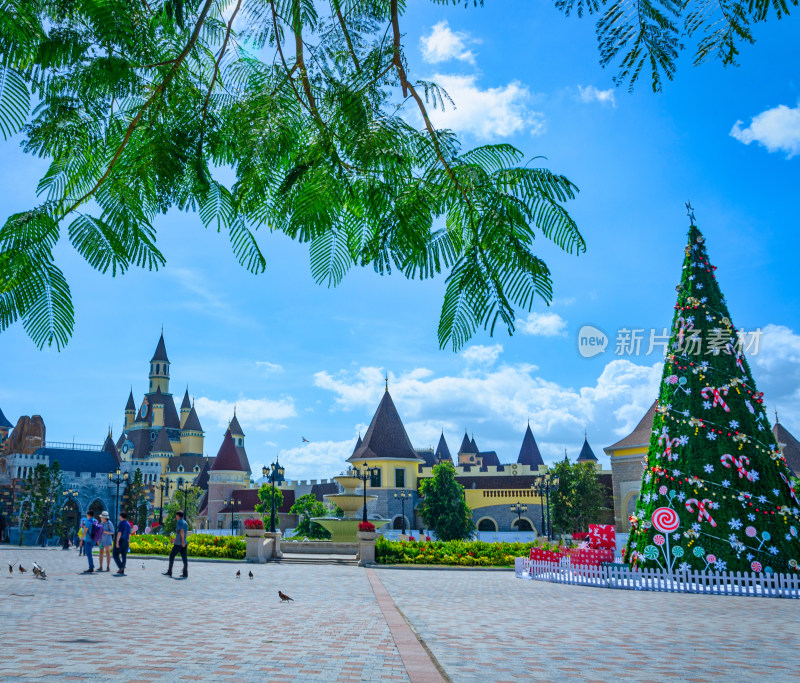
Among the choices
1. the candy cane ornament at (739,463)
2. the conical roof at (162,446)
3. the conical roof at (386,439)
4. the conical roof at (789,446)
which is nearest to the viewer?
the candy cane ornament at (739,463)

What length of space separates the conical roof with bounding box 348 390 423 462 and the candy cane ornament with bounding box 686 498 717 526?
126 ft

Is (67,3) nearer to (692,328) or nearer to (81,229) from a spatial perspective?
(81,229)

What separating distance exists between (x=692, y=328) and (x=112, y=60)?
1672 cm

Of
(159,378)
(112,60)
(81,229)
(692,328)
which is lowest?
(81,229)

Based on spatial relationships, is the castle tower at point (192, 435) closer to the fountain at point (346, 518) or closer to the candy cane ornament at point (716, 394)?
the fountain at point (346, 518)

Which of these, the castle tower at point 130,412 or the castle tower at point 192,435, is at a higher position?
the castle tower at point 130,412

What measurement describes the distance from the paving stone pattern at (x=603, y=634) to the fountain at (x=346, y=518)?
17941mm

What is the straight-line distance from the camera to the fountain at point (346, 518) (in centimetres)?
3200

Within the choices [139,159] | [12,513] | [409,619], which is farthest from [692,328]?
[12,513]

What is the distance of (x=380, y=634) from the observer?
24.8ft

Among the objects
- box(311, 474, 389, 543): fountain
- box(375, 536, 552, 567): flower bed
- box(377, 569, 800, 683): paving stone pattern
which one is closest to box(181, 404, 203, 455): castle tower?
box(311, 474, 389, 543): fountain

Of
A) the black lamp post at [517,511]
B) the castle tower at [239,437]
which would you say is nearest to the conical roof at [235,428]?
the castle tower at [239,437]

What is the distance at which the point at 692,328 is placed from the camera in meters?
16.8

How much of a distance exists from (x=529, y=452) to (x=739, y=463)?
69107 mm
